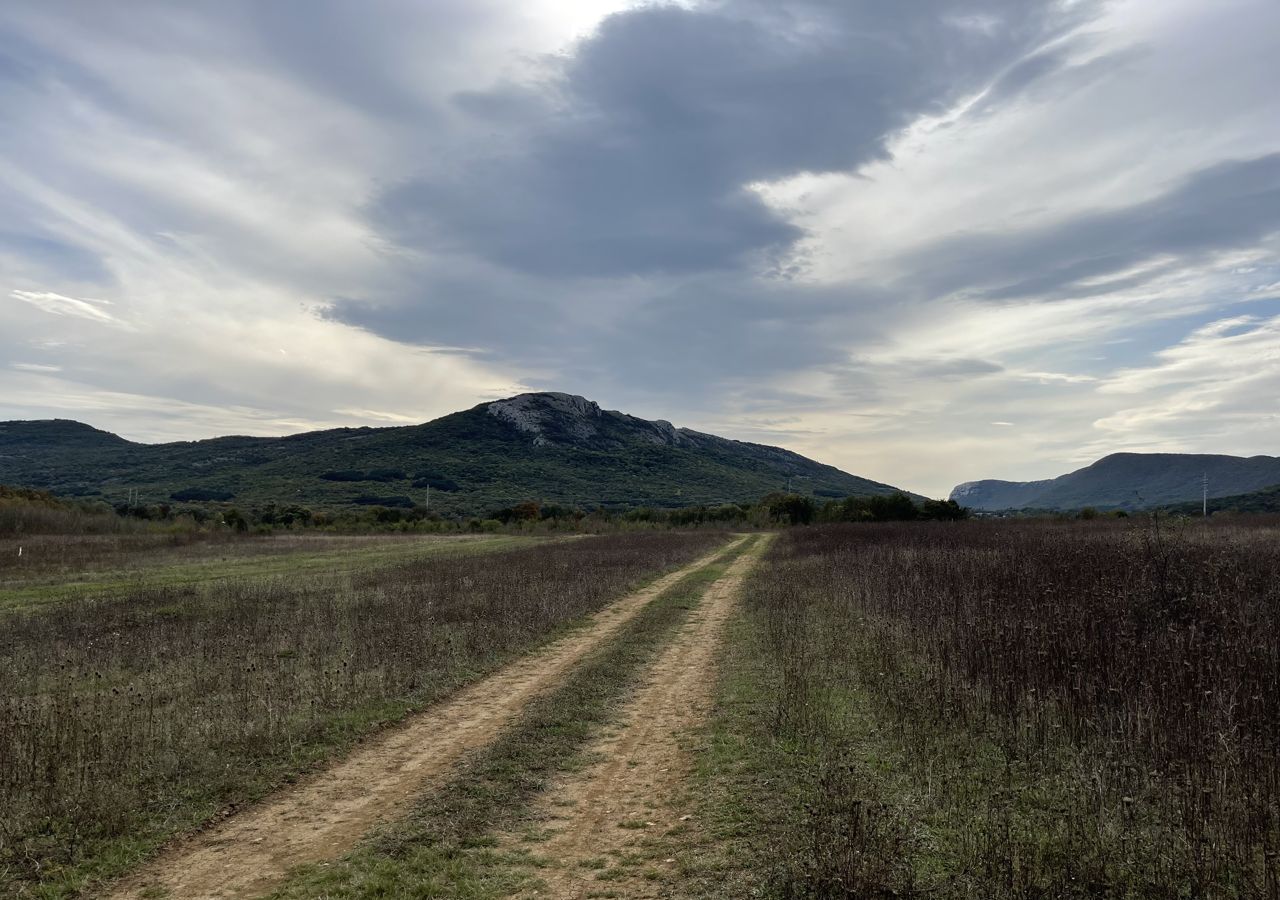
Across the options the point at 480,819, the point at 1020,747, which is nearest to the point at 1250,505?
the point at 1020,747

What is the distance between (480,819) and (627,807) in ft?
4.40

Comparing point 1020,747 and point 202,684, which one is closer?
point 1020,747

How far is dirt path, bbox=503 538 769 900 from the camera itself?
5359 mm

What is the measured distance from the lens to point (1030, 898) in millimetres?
4539

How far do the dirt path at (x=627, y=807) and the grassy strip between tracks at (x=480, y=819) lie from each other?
0.26 meters

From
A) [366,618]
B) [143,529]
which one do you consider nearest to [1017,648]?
[366,618]

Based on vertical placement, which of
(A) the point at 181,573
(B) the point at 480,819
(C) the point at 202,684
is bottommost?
(A) the point at 181,573

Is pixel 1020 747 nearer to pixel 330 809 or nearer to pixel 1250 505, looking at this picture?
pixel 330 809

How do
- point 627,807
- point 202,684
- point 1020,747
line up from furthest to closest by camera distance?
1. point 202,684
2. point 1020,747
3. point 627,807

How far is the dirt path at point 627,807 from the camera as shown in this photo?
17.6 feet

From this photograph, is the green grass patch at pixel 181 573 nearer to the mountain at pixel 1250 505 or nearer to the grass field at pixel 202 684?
the grass field at pixel 202 684

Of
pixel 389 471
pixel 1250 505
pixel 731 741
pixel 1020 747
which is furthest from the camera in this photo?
pixel 389 471

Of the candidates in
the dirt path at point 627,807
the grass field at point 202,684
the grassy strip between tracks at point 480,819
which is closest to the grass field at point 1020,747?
the dirt path at point 627,807

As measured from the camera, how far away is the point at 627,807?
6.70 metres
